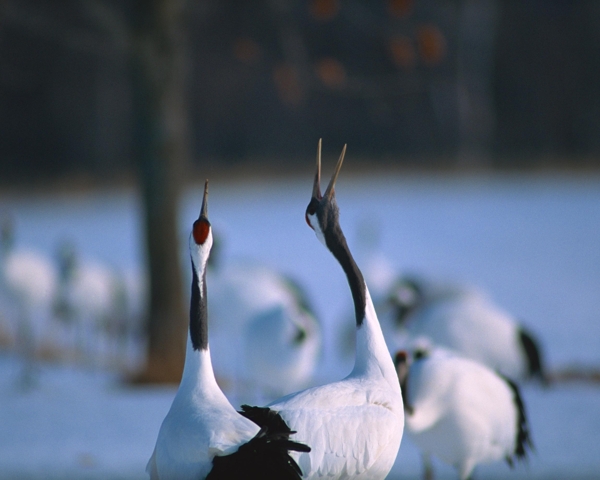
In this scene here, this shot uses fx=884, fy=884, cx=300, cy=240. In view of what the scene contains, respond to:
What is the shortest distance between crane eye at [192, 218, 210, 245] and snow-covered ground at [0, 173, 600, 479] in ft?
6.26

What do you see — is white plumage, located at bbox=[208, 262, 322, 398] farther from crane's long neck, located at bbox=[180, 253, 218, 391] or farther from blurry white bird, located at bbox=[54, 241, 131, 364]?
crane's long neck, located at bbox=[180, 253, 218, 391]

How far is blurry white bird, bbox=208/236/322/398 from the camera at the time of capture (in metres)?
5.63

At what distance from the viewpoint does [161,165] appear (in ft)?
22.1

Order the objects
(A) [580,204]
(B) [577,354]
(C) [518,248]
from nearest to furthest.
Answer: (B) [577,354]
(C) [518,248]
(A) [580,204]

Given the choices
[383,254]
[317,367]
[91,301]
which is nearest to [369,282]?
[317,367]

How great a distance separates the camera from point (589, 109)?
73.5 ft

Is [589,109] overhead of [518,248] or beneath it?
overhead

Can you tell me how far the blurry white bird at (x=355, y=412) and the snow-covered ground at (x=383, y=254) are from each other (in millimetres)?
1439

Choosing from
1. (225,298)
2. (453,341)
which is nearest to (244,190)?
(225,298)

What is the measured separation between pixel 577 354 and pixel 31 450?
450 centimetres

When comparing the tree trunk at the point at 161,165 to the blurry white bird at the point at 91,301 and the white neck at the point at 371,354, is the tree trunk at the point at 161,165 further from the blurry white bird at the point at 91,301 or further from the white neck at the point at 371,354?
the white neck at the point at 371,354

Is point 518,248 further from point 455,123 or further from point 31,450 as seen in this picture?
point 455,123

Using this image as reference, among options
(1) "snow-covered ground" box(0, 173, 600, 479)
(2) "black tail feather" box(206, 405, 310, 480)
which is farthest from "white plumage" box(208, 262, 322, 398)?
(2) "black tail feather" box(206, 405, 310, 480)

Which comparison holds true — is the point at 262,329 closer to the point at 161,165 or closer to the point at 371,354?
the point at 161,165
